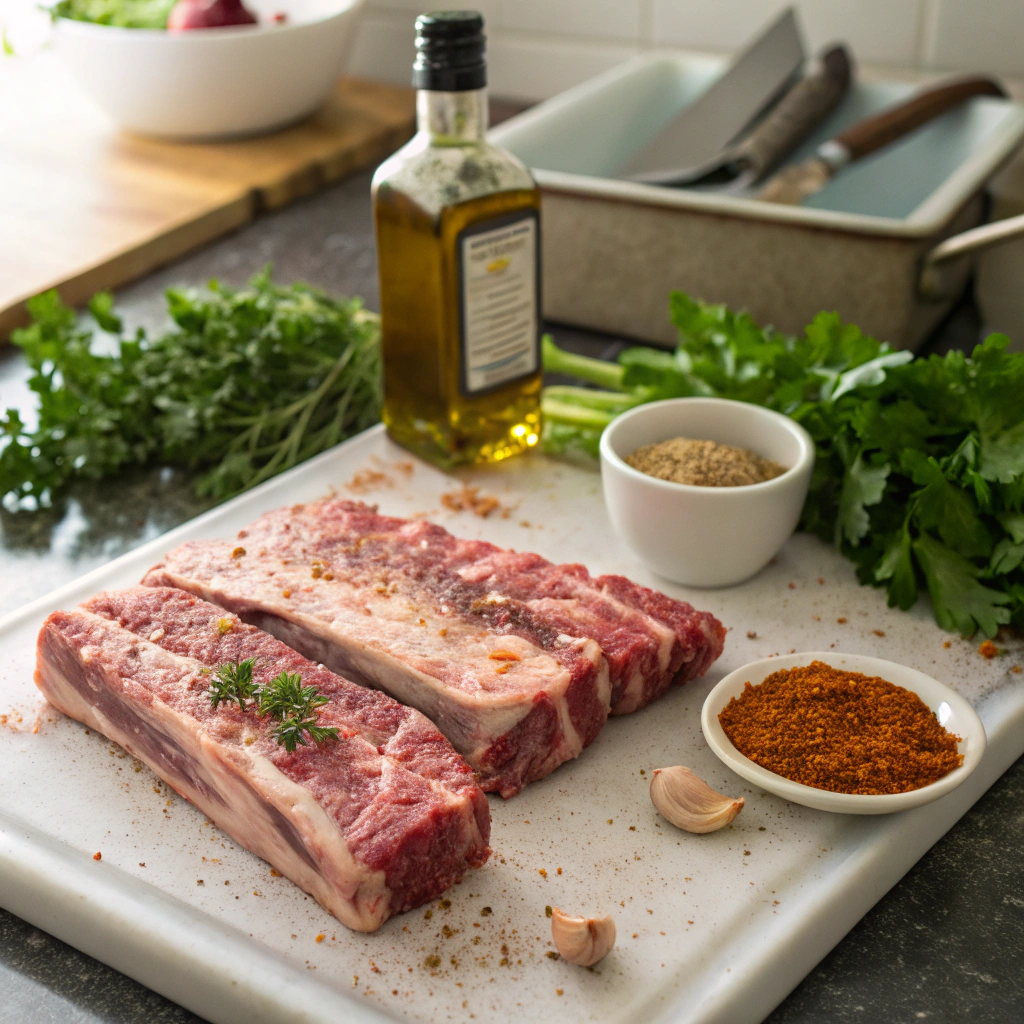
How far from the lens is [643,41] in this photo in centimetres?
327

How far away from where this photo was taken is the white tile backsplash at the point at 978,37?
8.98ft

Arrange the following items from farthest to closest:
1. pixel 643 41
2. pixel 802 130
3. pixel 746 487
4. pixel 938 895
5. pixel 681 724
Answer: pixel 643 41 → pixel 802 130 → pixel 746 487 → pixel 681 724 → pixel 938 895

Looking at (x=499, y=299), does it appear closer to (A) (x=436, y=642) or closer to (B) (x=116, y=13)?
(A) (x=436, y=642)

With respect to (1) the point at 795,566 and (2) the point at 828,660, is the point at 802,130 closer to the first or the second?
(1) the point at 795,566

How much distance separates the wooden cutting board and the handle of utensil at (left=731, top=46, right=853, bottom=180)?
1.21m

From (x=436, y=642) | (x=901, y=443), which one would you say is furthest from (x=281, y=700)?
(x=901, y=443)

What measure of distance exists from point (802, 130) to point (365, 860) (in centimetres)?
203

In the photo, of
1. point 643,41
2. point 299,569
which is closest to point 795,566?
point 299,569

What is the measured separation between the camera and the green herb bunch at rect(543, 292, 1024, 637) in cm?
155

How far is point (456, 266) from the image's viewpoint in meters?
1.77

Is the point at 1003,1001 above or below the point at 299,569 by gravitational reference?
below

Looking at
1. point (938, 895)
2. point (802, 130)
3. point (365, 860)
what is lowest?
point (938, 895)

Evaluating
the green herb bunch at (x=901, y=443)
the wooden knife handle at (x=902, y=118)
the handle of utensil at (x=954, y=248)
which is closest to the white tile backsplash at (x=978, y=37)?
the wooden knife handle at (x=902, y=118)

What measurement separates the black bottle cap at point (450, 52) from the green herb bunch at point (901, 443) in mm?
483
